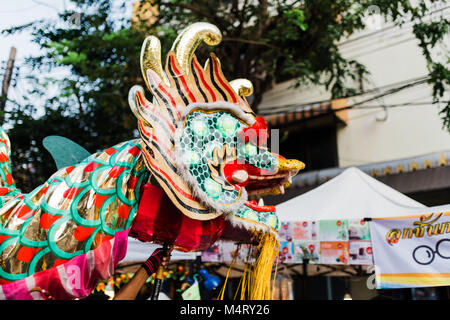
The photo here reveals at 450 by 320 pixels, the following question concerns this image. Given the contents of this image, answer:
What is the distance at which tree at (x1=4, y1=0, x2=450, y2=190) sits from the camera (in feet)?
19.1

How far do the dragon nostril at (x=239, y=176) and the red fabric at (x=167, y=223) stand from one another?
15cm

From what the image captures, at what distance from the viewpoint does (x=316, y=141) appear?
28.5 ft

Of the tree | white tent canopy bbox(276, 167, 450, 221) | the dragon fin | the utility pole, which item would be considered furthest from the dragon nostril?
the utility pole

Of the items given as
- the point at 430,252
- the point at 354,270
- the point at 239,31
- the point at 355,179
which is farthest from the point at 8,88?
the point at 430,252

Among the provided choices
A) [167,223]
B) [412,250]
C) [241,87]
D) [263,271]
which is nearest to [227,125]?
[241,87]

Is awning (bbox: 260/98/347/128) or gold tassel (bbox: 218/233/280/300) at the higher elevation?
awning (bbox: 260/98/347/128)

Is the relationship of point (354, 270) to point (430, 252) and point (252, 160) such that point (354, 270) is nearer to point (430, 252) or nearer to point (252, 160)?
point (430, 252)

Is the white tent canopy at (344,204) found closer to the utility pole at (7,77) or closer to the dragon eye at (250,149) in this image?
the dragon eye at (250,149)

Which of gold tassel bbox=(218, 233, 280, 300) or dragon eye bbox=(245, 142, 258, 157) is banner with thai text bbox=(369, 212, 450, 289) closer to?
gold tassel bbox=(218, 233, 280, 300)

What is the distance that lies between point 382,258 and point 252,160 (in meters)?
2.18

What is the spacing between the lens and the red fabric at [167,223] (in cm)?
146

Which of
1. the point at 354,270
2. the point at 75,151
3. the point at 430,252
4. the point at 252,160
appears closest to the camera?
the point at 252,160

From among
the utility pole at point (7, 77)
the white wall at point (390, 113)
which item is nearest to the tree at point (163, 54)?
the utility pole at point (7, 77)
